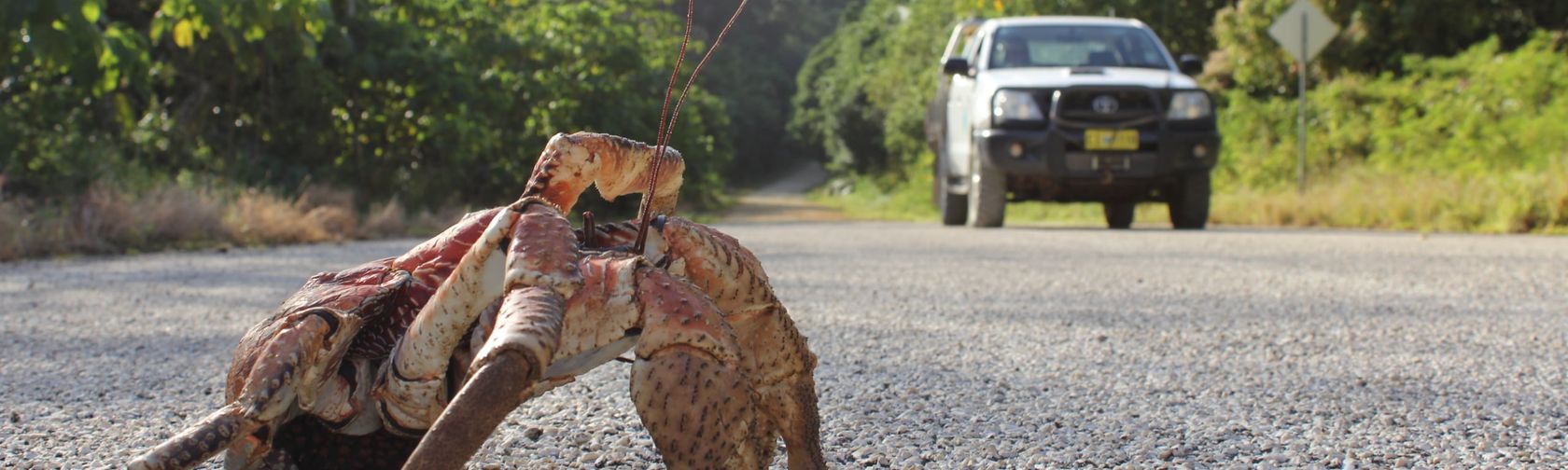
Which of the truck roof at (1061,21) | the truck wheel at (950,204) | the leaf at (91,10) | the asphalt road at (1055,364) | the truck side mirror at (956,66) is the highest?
the leaf at (91,10)

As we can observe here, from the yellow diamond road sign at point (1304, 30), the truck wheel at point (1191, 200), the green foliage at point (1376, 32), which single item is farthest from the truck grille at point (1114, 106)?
the green foliage at point (1376, 32)

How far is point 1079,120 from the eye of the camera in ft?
30.6

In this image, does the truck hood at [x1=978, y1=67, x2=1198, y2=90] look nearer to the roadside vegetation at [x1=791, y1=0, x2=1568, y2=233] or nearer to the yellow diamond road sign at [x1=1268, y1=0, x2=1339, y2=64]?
the roadside vegetation at [x1=791, y1=0, x2=1568, y2=233]

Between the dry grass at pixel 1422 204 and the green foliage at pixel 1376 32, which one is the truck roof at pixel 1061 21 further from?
the green foliage at pixel 1376 32

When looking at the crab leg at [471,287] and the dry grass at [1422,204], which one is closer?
the crab leg at [471,287]

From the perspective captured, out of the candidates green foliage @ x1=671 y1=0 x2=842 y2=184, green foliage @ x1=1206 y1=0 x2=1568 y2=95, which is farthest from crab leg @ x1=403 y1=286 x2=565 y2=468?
green foliage @ x1=671 y1=0 x2=842 y2=184

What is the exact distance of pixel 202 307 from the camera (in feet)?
15.6

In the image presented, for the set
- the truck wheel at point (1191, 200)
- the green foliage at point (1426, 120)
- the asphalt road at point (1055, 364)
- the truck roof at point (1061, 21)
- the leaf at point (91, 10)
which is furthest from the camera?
the green foliage at point (1426, 120)

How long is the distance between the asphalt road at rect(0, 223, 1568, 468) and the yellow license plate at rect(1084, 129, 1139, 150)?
104 inches

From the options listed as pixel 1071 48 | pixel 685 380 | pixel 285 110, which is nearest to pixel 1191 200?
pixel 1071 48

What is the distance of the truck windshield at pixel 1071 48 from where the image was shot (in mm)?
10328

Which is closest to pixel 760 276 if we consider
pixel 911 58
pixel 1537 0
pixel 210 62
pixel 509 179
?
pixel 210 62

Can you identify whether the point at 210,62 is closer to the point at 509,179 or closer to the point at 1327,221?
the point at 509,179

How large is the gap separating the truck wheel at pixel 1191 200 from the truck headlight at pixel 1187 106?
2.15 ft
